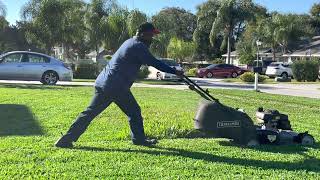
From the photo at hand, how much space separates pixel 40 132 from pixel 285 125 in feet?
12.5

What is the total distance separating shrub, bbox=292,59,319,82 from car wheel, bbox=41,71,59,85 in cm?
2230

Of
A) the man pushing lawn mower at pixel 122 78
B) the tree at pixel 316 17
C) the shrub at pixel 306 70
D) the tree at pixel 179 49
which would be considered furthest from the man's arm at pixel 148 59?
the tree at pixel 316 17

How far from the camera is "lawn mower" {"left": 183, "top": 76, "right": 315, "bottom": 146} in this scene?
274 inches

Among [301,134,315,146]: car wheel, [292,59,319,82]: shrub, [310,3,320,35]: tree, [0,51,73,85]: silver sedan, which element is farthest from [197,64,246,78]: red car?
[301,134,315,146]: car wheel

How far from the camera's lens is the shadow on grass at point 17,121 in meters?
8.22

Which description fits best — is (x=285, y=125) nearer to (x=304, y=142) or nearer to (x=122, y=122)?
(x=304, y=142)

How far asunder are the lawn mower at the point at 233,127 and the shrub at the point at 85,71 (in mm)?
26361

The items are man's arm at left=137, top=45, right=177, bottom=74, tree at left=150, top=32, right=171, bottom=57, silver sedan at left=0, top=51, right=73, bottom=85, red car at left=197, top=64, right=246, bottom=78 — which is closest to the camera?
→ man's arm at left=137, top=45, right=177, bottom=74

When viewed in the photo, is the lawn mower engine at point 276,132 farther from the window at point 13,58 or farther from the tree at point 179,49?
the tree at point 179,49

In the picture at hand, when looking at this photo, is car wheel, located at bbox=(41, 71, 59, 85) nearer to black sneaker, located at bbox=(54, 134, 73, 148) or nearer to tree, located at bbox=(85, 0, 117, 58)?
black sneaker, located at bbox=(54, 134, 73, 148)

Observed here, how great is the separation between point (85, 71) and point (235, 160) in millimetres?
27859

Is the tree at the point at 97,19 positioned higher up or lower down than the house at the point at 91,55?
higher up

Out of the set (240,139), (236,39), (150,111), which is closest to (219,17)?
(236,39)

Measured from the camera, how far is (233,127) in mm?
7070
